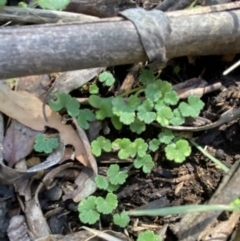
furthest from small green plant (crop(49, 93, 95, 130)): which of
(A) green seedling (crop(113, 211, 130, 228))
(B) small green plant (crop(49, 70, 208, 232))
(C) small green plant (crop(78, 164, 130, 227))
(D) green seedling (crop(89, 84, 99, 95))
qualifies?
(A) green seedling (crop(113, 211, 130, 228))

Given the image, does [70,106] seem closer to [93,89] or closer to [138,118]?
[93,89]

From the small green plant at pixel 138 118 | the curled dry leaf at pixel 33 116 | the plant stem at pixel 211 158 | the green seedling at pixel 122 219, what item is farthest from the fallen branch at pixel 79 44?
the green seedling at pixel 122 219

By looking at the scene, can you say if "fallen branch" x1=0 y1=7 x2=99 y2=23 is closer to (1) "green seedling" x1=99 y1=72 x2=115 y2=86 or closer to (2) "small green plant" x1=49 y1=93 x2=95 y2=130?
(1) "green seedling" x1=99 y1=72 x2=115 y2=86

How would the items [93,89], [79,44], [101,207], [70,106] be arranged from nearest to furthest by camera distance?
[79,44] < [101,207] < [70,106] < [93,89]

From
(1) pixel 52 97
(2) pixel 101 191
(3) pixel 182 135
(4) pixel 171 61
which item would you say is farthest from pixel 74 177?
(4) pixel 171 61

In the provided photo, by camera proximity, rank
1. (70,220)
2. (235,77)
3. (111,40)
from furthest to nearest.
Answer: (235,77) < (70,220) < (111,40)

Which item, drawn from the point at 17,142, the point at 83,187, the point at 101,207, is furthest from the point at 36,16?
the point at 101,207

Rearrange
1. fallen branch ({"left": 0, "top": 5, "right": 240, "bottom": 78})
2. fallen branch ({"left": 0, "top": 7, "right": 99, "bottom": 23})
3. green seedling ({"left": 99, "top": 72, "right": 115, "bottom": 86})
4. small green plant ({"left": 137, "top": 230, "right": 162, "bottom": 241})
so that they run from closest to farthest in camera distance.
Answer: fallen branch ({"left": 0, "top": 5, "right": 240, "bottom": 78}), small green plant ({"left": 137, "top": 230, "right": 162, "bottom": 241}), green seedling ({"left": 99, "top": 72, "right": 115, "bottom": 86}), fallen branch ({"left": 0, "top": 7, "right": 99, "bottom": 23})

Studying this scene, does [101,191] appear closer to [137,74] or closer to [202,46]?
[137,74]

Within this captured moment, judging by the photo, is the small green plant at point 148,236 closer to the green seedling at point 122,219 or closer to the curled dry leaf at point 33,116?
the green seedling at point 122,219
